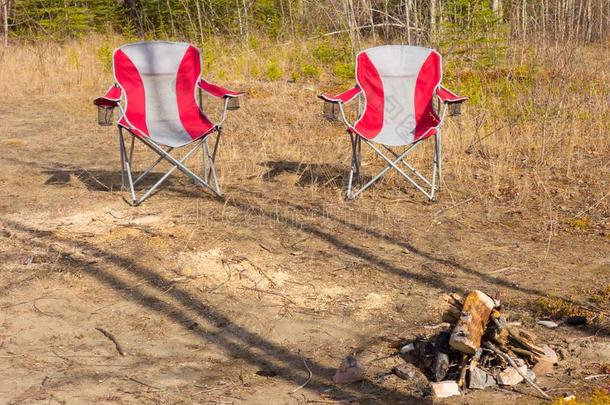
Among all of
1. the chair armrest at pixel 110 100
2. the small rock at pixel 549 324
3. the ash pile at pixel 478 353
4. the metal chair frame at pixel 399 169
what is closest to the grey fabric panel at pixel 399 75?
the metal chair frame at pixel 399 169

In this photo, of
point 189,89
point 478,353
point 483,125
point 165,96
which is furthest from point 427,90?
point 478,353

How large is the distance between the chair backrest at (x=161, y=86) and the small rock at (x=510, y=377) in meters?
2.84

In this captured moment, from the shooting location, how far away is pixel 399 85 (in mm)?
5691

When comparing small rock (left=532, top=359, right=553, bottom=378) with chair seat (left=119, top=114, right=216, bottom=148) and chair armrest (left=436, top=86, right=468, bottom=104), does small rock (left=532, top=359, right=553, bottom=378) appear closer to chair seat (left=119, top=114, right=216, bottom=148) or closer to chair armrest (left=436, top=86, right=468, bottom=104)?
chair armrest (left=436, top=86, right=468, bottom=104)

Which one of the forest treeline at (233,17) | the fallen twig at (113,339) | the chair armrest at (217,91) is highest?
the forest treeline at (233,17)

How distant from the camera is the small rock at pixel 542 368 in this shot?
3104 millimetres

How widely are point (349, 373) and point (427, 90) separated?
294cm

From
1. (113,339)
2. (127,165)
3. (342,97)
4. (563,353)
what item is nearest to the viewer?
(563,353)

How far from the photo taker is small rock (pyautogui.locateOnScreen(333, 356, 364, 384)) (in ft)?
10.2

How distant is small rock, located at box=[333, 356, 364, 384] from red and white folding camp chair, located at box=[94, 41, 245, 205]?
2366 mm

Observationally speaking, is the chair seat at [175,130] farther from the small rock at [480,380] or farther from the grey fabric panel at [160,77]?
the small rock at [480,380]

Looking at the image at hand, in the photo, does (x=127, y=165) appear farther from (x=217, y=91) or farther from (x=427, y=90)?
(x=427, y=90)

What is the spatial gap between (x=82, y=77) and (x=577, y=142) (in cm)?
532

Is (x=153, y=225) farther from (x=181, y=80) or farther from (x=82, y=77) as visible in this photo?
(x=82, y=77)
